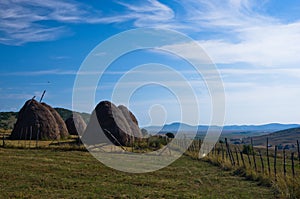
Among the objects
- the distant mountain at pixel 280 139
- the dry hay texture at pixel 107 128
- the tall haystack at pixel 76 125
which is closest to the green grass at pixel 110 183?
the dry hay texture at pixel 107 128

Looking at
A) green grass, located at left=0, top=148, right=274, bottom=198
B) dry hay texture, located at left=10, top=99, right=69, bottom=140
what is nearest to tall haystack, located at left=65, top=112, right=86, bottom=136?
dry hay texture, located at left=10, top=99, right=69, bottom=140

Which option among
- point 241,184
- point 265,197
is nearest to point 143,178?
point 241,184

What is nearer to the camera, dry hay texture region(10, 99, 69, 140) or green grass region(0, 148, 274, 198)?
green grass region(0, 148, 274, 198)

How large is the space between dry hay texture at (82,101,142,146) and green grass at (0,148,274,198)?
585 inches

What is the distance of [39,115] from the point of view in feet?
126

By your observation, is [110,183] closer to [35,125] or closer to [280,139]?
[35,125]

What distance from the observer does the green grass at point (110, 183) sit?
12.8 meters

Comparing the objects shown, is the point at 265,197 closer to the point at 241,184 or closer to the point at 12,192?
the point at 241,184

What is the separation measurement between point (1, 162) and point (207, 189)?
34.6 feet

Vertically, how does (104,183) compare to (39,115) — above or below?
below

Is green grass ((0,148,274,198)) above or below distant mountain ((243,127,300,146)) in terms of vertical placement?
below

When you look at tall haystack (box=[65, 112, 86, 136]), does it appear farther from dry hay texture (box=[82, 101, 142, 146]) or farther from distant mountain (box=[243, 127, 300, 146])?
distant mountain (box=[243, 127, 300, 146])

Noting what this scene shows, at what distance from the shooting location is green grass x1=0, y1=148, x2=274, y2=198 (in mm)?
12836

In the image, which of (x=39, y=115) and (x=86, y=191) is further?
(x=39, y=115)
